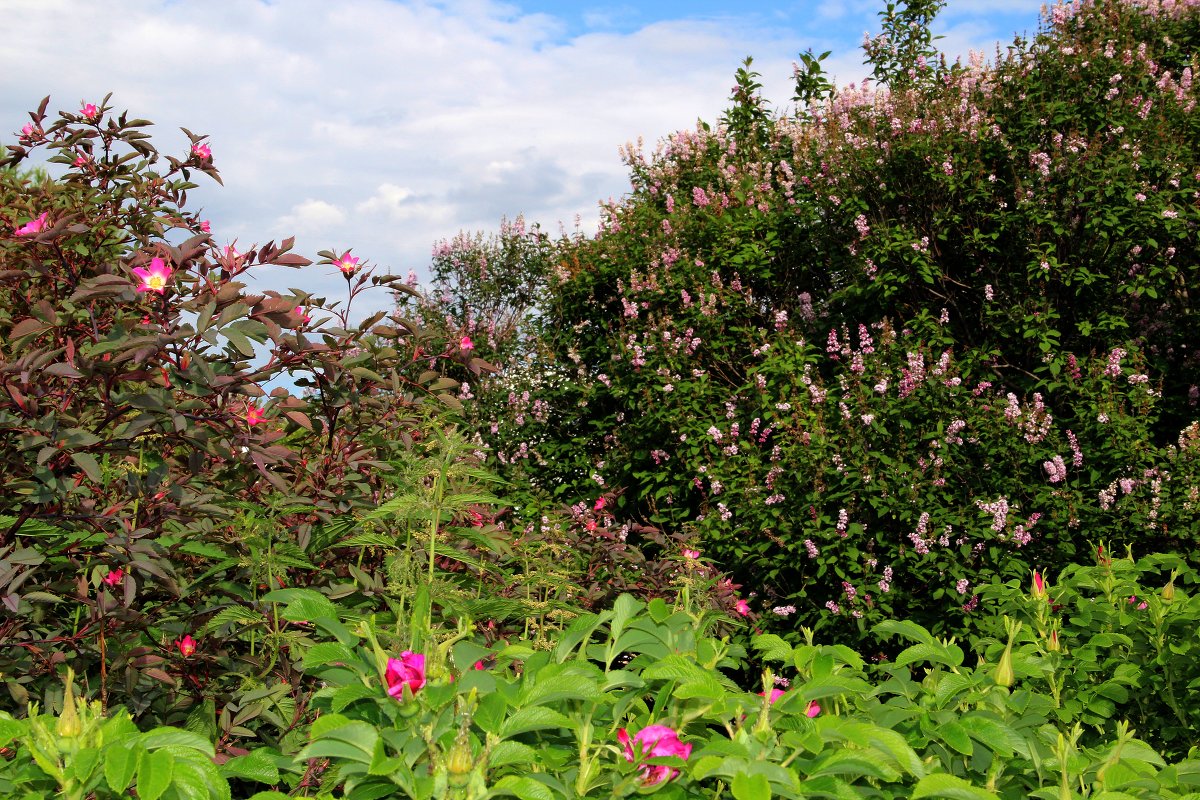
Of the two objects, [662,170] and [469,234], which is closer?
[662,170]

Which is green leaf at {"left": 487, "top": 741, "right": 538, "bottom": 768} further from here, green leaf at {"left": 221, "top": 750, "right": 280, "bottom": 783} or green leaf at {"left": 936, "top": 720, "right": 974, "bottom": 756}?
green leaf at {"left": 936, "top": 720, "right": 974, "bottom": 756}

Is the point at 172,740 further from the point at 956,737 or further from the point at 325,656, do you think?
the point at 956,737

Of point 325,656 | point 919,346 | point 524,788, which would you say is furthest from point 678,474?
point 524,788

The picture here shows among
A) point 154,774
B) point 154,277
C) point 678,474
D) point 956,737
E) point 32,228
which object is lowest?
point 678,474

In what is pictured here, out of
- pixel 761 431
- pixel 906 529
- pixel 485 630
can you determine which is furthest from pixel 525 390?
pixel 485 630

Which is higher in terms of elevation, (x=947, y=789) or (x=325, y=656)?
(x=325, y=656)

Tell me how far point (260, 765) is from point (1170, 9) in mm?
8282

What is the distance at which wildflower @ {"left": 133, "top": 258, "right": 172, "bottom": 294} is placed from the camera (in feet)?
7.80

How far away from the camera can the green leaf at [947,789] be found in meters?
1.34

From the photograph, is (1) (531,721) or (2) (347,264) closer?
(1) (531,721)

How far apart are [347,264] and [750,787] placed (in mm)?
2198

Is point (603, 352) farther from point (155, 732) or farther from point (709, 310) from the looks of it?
point (155, 732)

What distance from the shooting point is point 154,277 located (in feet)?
7.84

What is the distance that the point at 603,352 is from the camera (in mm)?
7793
